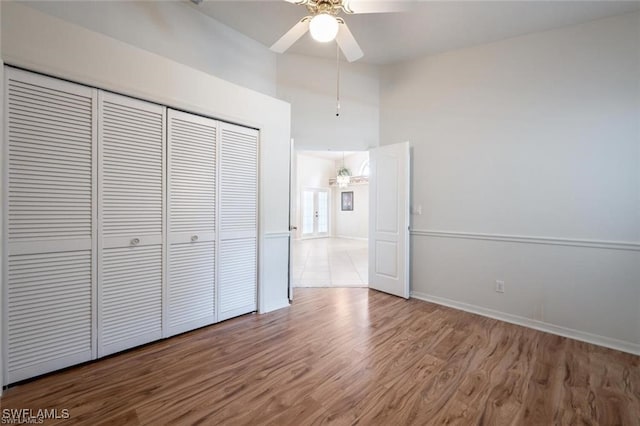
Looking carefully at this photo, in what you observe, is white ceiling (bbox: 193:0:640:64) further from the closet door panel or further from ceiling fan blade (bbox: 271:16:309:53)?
the closet door panel

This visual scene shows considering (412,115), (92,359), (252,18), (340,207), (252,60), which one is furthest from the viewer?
(340,207)

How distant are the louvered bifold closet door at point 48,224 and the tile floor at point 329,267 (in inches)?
111

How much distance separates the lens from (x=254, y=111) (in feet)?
9.76

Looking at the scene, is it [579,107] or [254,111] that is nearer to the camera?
[579,107]

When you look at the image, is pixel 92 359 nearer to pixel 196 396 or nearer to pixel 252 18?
pixel 196 396

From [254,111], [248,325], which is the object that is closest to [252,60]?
[254,111]

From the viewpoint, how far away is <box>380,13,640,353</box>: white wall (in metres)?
2.50

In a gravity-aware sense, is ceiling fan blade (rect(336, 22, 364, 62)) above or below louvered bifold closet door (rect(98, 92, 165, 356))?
above

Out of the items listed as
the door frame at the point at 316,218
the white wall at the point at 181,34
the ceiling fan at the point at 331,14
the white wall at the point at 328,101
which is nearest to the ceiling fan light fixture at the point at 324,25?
the ceiling fan at the point at 331,14

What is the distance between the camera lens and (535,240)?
290cm

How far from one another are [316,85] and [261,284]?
2795mm

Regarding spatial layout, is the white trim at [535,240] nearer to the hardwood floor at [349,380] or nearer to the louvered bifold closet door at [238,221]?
the hardwood floor at [349,380]

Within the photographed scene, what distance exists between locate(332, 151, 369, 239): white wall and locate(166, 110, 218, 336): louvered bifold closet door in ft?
26.2

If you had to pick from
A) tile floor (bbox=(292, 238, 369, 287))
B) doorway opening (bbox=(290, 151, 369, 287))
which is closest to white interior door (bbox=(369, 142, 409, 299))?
tile floor (bbox=(292, 238, 369, 287))
